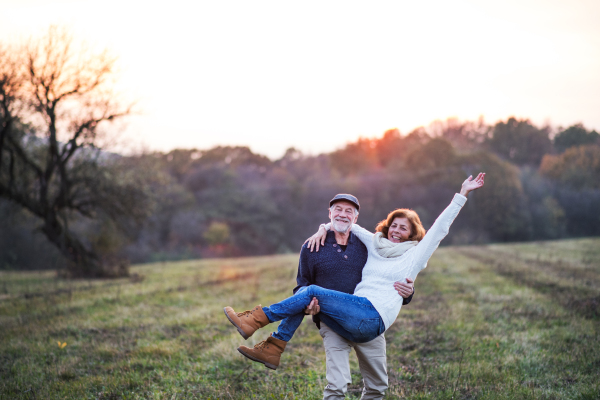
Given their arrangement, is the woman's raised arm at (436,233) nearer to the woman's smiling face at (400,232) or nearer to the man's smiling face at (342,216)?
the woman's smiling face at (400,232)

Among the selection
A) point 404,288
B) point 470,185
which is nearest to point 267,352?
point 404,288

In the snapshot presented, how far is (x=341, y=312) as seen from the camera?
3854 millimetres

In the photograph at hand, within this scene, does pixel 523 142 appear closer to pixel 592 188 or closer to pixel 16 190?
pixel 592 188

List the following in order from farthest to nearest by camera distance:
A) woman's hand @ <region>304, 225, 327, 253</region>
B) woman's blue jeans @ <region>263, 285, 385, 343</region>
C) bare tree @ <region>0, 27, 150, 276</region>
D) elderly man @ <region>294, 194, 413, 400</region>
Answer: bare tree @ <region>0, 27, 150, 276</region> → woman's hand @ <region>304, 225, 327, 253</region> → elderly man @ <region>294, 194, 413, 400</region> → woman's blue jeans @ <region>263, 285, 385, 343</region>

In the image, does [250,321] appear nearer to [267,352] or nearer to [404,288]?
[267,352]

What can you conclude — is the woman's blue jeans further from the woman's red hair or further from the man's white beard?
the woman's red hair

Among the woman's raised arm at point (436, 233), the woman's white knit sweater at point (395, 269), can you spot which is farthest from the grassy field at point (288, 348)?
the woman's raised arm at point (436, 233)

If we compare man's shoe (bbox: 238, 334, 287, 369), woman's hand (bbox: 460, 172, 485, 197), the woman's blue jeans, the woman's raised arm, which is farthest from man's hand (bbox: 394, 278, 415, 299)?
man's shoe (bbox: 238, 334, 287, 369)

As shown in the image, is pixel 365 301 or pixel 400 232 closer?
pixel 365 301

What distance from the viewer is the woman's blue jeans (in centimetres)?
385

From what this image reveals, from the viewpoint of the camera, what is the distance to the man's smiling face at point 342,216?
437cm

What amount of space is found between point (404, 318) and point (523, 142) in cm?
4215

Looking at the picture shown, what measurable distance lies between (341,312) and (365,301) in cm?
27

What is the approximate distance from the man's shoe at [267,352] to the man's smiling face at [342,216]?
125 cm
